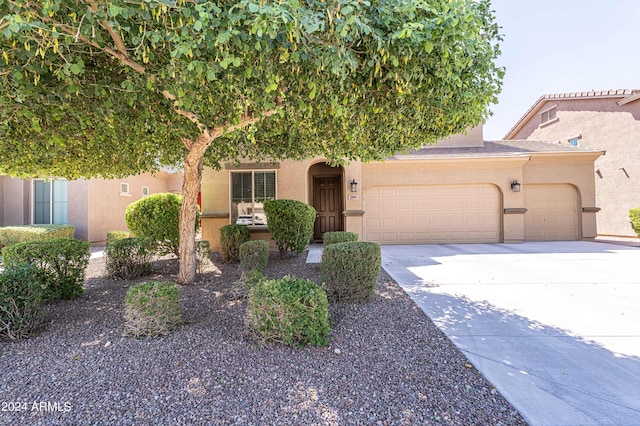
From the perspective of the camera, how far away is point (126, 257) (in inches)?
204

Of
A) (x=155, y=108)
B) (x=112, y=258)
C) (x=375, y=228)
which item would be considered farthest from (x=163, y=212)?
(x=375, y=228)

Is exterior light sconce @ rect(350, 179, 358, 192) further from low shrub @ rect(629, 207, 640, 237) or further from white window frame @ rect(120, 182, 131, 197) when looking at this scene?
low shrub @ rect(629, 207, 640, 237)

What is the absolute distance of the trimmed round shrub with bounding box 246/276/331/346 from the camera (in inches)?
103

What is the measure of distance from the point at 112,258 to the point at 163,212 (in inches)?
54.1

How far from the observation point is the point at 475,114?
12.2ft

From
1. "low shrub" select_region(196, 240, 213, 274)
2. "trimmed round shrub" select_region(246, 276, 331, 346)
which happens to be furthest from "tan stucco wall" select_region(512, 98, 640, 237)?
"low shrub" select_region(196, 240, 213, 274)

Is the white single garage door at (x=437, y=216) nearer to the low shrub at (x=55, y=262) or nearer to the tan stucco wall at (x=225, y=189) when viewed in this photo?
the tan stucco wall at (x=225, y=189)

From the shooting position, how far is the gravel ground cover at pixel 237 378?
1.83 meters

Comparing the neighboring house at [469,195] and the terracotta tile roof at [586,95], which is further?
the terracotta tile roof at [586,95]

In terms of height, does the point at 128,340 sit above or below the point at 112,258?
below

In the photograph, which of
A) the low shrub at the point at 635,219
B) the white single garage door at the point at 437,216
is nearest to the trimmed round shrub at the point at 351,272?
the white single garage door at the point at 437,216

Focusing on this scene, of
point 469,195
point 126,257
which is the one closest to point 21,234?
point 126,257

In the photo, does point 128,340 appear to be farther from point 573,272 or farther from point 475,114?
point 573,272

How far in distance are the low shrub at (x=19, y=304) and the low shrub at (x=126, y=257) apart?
6.75 feet
